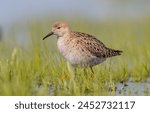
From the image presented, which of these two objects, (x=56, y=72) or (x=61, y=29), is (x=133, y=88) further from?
(x=61, y=29)

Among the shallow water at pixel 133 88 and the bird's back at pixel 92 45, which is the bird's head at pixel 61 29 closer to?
the bird's back at pixel 92 45

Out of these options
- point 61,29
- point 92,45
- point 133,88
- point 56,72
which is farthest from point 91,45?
point 133,88

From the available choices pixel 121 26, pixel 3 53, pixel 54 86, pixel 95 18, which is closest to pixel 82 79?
pixel 54 86

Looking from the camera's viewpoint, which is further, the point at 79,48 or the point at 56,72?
the point at 79,48

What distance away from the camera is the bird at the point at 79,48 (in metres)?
13.2

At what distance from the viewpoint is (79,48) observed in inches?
527

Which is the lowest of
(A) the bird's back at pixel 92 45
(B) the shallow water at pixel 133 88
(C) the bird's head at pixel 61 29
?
(B) the shallow water at pixel 133 88

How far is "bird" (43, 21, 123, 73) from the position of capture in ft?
43.4

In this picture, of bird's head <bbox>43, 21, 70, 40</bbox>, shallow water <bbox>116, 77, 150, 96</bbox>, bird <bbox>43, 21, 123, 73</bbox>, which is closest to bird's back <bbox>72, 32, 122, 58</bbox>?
bird <bbox>43, 21, 123, 73</bbox>

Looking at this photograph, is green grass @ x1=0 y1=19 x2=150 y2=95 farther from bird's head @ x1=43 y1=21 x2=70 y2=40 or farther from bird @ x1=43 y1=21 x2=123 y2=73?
bird's head @ x1=43 y1=21 x2=70 y2=40

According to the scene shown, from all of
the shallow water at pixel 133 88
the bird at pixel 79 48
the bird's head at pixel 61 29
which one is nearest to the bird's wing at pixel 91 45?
the bird at pixel 79 48

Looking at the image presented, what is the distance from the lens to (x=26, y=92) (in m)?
10.3

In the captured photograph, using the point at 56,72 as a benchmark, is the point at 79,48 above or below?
above

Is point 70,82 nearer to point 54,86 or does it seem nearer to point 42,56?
point 54,86
